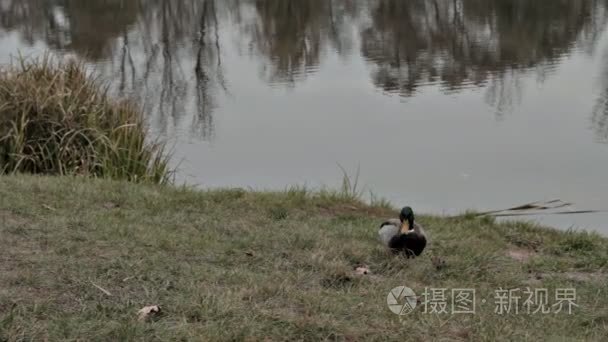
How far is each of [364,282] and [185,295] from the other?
0.90m

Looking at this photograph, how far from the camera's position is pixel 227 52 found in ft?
57.1

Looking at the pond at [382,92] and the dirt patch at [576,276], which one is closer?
the dirt patch at [576,276]

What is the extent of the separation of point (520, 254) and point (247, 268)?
1.82 m

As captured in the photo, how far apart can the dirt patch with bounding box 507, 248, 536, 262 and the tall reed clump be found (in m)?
3.39

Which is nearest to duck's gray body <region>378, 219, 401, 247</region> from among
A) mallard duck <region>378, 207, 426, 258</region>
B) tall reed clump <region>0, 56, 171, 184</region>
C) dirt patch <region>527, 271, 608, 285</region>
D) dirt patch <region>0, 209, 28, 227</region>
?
mallard duck <region>378, 207, 426, 258</region>

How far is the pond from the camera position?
844 cm

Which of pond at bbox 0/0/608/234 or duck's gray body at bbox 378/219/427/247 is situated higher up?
duck's gray body at bbox 378/219/427/247

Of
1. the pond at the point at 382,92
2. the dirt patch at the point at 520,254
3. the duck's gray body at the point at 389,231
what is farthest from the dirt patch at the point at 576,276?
the pond at the point at 382,92

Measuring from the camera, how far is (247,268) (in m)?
3.95

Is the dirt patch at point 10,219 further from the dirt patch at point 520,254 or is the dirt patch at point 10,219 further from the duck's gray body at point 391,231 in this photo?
the dirt patch at point 520,254

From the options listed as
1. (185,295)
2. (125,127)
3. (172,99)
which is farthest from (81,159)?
(172,99)

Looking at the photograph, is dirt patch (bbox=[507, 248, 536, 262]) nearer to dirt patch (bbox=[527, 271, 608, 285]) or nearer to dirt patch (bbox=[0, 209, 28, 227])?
dirt patch (bbox=[527, 271, 608, 285])

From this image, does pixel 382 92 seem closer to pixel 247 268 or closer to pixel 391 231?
pixel 391 231

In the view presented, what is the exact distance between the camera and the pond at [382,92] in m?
8.44
